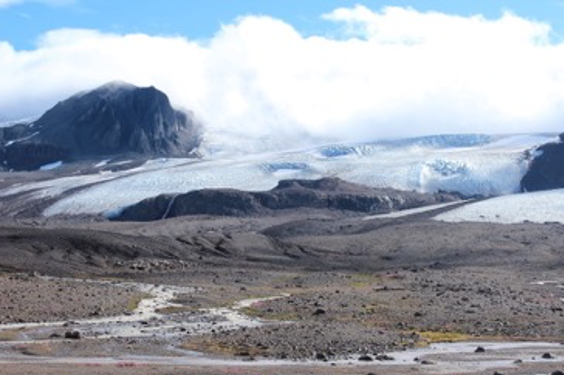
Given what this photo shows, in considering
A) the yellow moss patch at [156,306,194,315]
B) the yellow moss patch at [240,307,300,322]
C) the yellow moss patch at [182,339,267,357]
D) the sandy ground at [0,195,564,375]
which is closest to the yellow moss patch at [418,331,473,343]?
the sandy ground at [0,195,564,375]

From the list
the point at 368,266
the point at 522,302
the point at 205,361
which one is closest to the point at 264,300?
the point at 522,302

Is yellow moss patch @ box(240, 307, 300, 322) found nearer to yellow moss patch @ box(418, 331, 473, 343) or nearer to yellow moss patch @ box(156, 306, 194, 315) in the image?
yellow moss patch @ box(156, 306, 194, 315)

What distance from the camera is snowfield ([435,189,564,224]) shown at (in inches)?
5768

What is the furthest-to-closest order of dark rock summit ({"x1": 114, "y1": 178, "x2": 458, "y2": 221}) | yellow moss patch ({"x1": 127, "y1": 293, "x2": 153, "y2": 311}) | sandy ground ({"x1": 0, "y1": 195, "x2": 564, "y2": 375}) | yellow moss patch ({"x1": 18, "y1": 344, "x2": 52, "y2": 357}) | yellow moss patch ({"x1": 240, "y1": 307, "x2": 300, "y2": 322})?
dark rock summit ({"x1": 114, "y1": 178, "x2": 458, "y2": 221})
yellow moss patch ({"x1": 127, "y1": 293, "x2": 153, "y2": 311})
yellow moss patch ({"x1": 240, "y1": 307, "x2": 300, "y2": 322})
sandy ground ({"x1": 0, "y1": 195, "x2": 564, "y2": 375})
yellow moss patch ({"x1": 18, "y1": 344, "x2": 52, "y2": 357})

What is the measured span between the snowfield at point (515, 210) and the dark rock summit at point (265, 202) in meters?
28.5

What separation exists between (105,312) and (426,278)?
42.4 metres

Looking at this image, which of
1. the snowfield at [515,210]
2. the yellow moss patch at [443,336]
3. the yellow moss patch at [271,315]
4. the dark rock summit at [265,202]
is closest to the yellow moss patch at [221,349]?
the yellow moss patch at [443,336]

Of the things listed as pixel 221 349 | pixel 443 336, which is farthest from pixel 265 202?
pixel 221 349

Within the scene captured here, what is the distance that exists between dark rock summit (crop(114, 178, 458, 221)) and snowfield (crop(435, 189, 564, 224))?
28.5 metres

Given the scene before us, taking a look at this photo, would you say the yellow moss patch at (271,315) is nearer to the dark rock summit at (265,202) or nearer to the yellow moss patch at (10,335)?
the yellow moss patch at (10,335)

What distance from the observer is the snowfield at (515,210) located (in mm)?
146500

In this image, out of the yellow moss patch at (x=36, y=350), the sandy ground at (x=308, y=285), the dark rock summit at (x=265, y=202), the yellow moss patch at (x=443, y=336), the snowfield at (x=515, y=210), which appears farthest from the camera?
the dark rock summit at (x=265, y=202)

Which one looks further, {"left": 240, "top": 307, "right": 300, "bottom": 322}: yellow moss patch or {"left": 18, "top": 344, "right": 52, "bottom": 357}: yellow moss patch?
{"left": 240, "top": 307, "right": 300, "bottom": 322}: yellow moss patch

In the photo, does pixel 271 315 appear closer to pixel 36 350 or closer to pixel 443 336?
pixel 443 336
